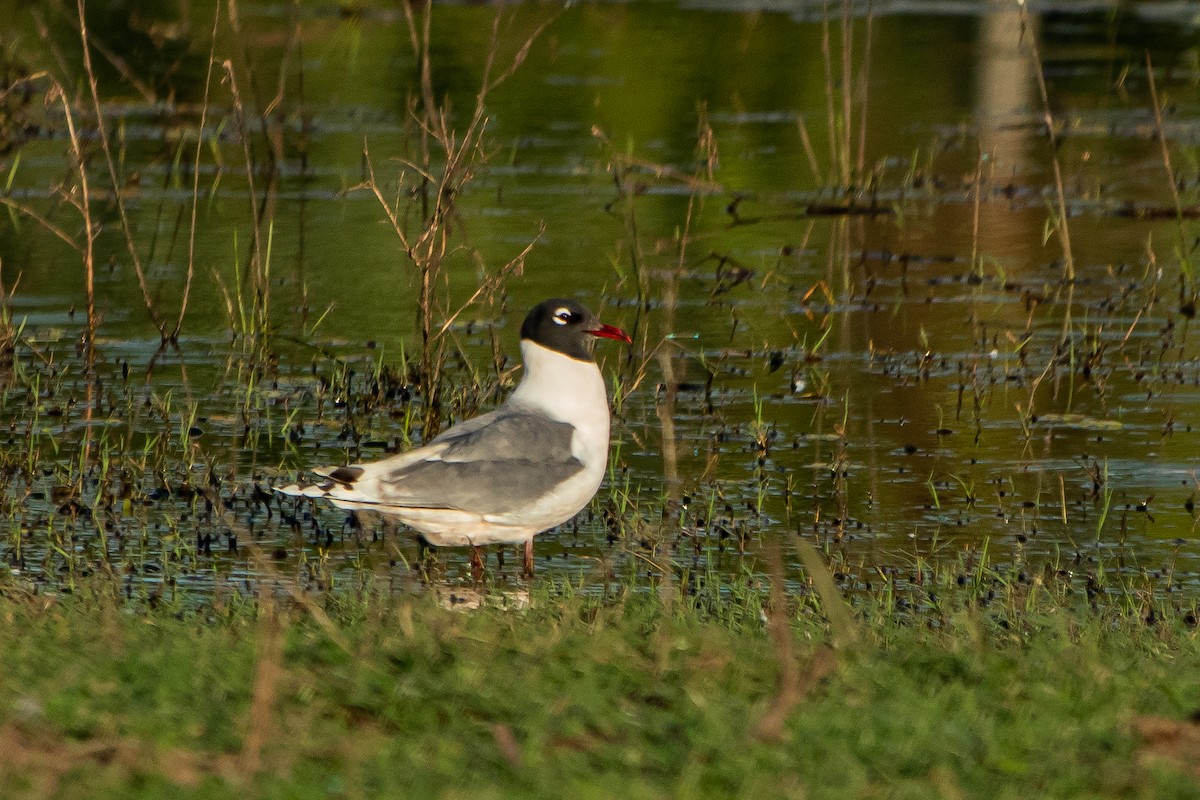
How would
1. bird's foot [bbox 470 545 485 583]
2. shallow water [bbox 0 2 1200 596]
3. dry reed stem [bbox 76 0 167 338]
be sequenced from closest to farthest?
bird's foot [bbox 470 545 485 583] → shallow water [bbox 0 2 1200 596] → dry reed stem [bbox 76 0 167 338]

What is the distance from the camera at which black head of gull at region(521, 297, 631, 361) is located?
25.8 ft

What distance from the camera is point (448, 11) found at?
2639 centimetres

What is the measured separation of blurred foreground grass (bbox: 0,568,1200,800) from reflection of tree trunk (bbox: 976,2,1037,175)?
9.40 meters

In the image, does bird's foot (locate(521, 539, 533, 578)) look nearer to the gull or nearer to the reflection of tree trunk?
the gull

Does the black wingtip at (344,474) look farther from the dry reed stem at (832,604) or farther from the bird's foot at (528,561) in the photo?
the dry reed stem at (832,604)

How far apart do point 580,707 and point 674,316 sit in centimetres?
688

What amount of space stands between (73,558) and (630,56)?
15.5m

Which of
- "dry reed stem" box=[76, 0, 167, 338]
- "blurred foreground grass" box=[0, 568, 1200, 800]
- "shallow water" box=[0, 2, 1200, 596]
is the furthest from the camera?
"dry reed stem" box=[76, 0, 167, 338]

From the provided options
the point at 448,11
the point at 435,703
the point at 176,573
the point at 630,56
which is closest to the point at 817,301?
the point at 176,573

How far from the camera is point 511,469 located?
7387 mm

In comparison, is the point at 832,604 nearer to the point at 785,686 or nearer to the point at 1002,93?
the point at 785,686

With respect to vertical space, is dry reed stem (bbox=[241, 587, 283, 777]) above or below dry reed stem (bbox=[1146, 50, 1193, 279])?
below

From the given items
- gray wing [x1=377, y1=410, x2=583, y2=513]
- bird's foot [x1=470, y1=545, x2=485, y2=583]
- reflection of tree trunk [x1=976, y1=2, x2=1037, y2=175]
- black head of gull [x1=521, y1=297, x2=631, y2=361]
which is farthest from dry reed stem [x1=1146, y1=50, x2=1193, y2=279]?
bird's foot [x1=470, y1=545, x2=485, y2=583]

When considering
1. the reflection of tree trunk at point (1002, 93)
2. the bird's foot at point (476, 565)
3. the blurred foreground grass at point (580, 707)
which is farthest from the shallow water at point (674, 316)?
the blurred foreground grass at point (580, 707)
